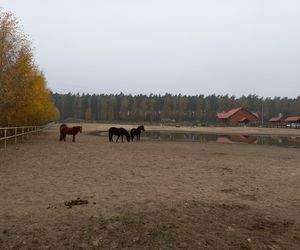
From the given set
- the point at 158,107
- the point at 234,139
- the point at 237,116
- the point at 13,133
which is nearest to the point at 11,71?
the point at 13,133

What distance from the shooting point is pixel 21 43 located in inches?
1069

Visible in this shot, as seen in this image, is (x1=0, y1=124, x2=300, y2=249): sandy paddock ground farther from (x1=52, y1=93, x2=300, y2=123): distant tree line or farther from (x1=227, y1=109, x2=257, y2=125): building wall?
(x1=52, y1=93, x2=300, y2=123): distant tree line

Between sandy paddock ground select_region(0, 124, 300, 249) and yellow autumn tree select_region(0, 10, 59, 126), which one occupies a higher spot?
yellow autumn tree select_region(0, 10, 59, 126)

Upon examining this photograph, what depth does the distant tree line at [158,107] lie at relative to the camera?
167375 millimetres

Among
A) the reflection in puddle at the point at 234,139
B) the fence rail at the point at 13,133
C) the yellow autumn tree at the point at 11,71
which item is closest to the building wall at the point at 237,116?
the reflection in puddle at the point at 234,139

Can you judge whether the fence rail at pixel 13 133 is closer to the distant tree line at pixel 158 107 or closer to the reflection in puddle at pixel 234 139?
the reflection in puddle at pixel 234 139

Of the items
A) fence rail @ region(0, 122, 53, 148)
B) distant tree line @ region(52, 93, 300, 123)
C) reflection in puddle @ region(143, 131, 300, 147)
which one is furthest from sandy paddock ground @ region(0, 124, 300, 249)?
distant tree line @ region(52, 93, 300, 123)

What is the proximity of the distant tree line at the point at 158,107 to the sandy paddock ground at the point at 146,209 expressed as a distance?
152m

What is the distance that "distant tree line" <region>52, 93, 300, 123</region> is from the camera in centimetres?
16738

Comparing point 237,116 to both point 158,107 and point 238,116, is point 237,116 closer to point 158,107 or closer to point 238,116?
point 238,116

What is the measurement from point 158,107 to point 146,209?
170689 millimetres

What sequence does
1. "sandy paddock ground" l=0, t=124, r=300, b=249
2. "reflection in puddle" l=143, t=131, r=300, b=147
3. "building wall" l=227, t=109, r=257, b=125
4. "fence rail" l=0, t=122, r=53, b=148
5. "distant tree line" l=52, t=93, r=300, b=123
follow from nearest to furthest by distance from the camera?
1. "sandy paddock ground" l=0, t=124, r=300, b=249
2. "fence rail" l=0, t=122, r=53, b=148
3. "reflection in puddle" l=143, t=131, r=300, b=147
4. "building wall" l=227, t=109, r=257, b=125
5. "distant tree line" l=52, t=93, r=300, b=123

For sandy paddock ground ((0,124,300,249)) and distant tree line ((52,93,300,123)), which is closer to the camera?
sandy paddock ground ((0,124,300,249))

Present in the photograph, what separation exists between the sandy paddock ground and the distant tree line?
152 metres
